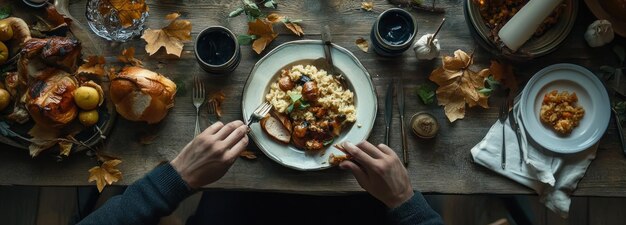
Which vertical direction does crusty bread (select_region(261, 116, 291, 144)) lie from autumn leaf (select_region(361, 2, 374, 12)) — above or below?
below

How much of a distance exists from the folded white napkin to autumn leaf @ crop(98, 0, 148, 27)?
0.86 metres

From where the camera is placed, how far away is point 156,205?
112 cm

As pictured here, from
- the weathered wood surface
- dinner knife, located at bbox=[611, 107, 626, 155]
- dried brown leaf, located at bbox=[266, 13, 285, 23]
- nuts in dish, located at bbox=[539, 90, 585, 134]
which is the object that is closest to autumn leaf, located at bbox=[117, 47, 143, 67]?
the weathered wood surface

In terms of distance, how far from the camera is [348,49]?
4.16ft

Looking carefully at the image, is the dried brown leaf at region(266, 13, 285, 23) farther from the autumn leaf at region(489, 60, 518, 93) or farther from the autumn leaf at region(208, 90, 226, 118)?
the autumn leaf at region(489, 60, 518, 93)

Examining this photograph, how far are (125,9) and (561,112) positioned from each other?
105 centimetres

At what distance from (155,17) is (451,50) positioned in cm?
74

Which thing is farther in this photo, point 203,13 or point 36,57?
point 203,13

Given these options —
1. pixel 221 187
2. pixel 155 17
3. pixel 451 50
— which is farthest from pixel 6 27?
pixel 451 50

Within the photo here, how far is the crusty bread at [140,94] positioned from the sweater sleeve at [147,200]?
132mm

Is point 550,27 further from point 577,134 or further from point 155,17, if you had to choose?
point 155,17

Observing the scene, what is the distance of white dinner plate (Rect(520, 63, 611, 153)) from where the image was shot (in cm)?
119

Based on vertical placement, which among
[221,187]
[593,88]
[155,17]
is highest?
[155,17]

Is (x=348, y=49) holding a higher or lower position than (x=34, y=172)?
higher
